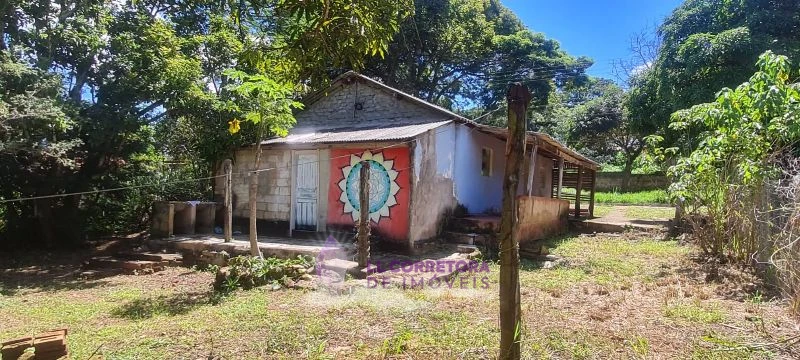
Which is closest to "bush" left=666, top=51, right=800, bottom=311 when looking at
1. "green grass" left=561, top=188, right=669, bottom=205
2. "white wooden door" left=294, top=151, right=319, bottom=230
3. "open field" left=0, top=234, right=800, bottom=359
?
"open field" left=0, top=234, right=800, bottom=359

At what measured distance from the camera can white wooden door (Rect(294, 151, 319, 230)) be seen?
10.8m

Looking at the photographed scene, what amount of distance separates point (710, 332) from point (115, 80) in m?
11.1

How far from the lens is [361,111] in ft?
42.8

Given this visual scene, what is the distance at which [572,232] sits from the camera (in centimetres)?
1366

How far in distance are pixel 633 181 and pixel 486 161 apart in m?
17.3

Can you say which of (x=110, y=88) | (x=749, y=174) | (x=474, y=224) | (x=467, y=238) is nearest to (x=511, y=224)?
(x=749, y=174)

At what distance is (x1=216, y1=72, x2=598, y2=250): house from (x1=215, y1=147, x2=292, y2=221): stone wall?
0.08 feet

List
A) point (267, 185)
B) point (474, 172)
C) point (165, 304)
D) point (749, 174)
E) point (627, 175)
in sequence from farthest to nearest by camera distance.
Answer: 1. point (627, 175)
2. point (474, 172)
3. point (267, 185)
4. point (749, 174)
5. point (165, 304)

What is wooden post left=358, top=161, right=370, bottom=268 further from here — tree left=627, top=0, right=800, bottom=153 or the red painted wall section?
tree left=627, top=0, right=800, bottom=153

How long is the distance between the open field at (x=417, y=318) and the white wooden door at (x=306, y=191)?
10.6 ft

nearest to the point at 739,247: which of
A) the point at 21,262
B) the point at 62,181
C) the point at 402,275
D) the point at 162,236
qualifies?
the point at 402,275

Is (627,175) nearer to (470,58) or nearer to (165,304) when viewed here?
(470,58)

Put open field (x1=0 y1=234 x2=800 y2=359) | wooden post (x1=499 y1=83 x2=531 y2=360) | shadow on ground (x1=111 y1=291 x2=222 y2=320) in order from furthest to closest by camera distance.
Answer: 1. shadow on ground (x1=111 y1=291 x2=222 y2=320)
2. open field (x1=0 y1=234 x2=800 y2=359)
3. wooden post (x1=499 y1=83 x2=531 y2=360)

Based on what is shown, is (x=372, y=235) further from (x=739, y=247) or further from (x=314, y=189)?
(x=739, y=247)
